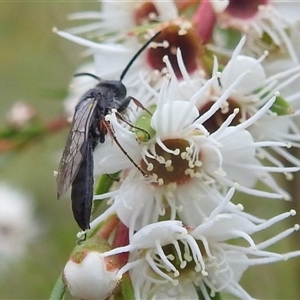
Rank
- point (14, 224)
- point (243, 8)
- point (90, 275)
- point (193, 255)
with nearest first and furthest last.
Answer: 1. point (90, 275)
2. point (193, 255)
3. point (243, 8)
4. point (14, 224)

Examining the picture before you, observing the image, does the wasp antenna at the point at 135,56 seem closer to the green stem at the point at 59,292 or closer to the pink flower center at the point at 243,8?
the pink flower center at the point at 243,8

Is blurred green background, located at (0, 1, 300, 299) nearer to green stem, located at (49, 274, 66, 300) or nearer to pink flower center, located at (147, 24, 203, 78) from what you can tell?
pink flower center, located at (147, 24, 203, 78)

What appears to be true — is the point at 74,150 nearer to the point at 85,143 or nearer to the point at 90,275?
the point at 85,143

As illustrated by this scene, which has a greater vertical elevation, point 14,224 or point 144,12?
point 14,224

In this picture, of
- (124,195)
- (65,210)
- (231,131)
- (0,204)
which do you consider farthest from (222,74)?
(65,210)

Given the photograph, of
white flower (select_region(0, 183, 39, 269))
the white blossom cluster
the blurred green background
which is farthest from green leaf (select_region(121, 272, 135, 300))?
white flower (select_region(0, 183, 39, 269))

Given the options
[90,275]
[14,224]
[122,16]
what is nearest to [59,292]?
[90,275]
